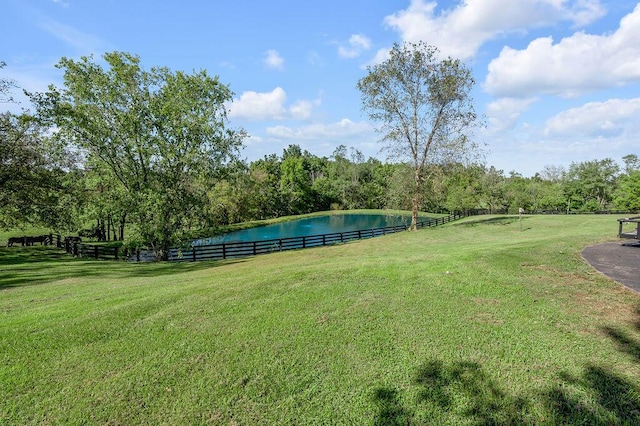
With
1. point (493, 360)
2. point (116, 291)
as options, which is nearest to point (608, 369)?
point (493, 360)

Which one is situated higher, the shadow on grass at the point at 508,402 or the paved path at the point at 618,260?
the paved path at the point at 618,260

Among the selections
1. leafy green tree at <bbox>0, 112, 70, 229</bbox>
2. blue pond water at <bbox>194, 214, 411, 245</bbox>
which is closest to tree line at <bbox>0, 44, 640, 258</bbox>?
leafy green tree at <bbox>0, 112, 70, 229</bbox>

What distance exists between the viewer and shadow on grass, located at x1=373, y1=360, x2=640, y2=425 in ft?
11.5

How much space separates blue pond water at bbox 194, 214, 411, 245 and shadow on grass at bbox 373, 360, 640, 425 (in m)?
32.6

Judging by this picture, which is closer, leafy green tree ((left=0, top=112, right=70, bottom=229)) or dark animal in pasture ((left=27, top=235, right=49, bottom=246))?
leafy green tree ((left=0, top=112, right=70, bottom=229))

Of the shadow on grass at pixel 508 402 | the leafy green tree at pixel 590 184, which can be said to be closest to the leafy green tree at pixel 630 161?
the leafy green tree at pixel 590 184

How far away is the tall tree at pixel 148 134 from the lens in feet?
57.8

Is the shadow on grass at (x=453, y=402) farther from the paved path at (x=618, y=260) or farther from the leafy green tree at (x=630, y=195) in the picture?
the leafy green tree at (x=630, y=195)

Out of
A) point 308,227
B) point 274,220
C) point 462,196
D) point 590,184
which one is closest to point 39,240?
point 308,227

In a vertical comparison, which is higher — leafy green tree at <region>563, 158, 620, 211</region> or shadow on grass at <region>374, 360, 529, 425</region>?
leafy green tree at <region>563, 158, 620, 211</region>

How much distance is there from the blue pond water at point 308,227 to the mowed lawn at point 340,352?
29.7 meters

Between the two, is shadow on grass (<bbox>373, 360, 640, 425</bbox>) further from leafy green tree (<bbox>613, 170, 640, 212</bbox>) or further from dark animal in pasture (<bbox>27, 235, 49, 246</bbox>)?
leafy green tree (<bbox>613, 170, 640, 212</bbox>)

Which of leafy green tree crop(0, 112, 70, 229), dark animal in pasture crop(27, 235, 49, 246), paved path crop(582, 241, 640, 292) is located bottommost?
paved path crop(582, 241, 640, 292)

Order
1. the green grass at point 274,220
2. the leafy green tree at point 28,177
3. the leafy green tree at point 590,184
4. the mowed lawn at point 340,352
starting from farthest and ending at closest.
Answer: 1. the leafy green tree at point 590,184
2. the green grass at point 274,220
3. the leafy green tree at point 28,177
4. the mowed lawn at point 340,352
